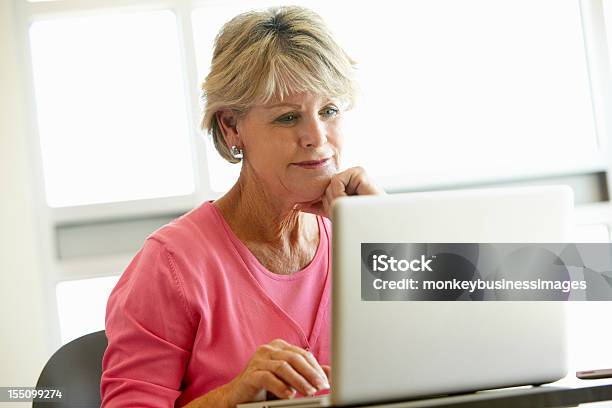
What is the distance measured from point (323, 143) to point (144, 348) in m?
0.57

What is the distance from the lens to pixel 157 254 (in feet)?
5.53

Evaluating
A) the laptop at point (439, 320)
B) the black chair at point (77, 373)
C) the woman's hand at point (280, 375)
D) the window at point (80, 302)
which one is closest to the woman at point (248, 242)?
the black chair at point (77, 373)

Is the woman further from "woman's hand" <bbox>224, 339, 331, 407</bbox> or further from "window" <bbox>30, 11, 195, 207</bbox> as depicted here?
"window" <bbox>30, 11, 195, 207</bbox>

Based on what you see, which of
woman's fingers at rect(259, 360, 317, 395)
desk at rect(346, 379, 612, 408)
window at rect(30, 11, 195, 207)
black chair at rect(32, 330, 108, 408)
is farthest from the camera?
window at rect(30, 11, 195, 207)

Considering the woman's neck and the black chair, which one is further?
the woman's neck

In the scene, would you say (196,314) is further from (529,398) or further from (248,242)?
(529,398)

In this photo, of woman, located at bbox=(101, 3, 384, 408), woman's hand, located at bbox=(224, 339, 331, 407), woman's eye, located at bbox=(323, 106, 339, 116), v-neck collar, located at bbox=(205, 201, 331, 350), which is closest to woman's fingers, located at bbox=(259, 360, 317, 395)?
woman's hand, located at bbox=(224, 339, 331, 407)

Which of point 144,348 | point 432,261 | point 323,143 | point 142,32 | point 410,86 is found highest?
point 142,32

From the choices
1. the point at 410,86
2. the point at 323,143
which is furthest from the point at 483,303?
the point at 410,86

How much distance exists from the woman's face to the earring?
0.08 meters

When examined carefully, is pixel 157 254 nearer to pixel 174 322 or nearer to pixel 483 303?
pixel 174 322

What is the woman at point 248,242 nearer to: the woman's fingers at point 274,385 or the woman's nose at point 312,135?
the woman's nose at point 312,135

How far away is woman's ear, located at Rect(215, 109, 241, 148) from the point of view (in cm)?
185

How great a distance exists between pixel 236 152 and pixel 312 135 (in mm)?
234
